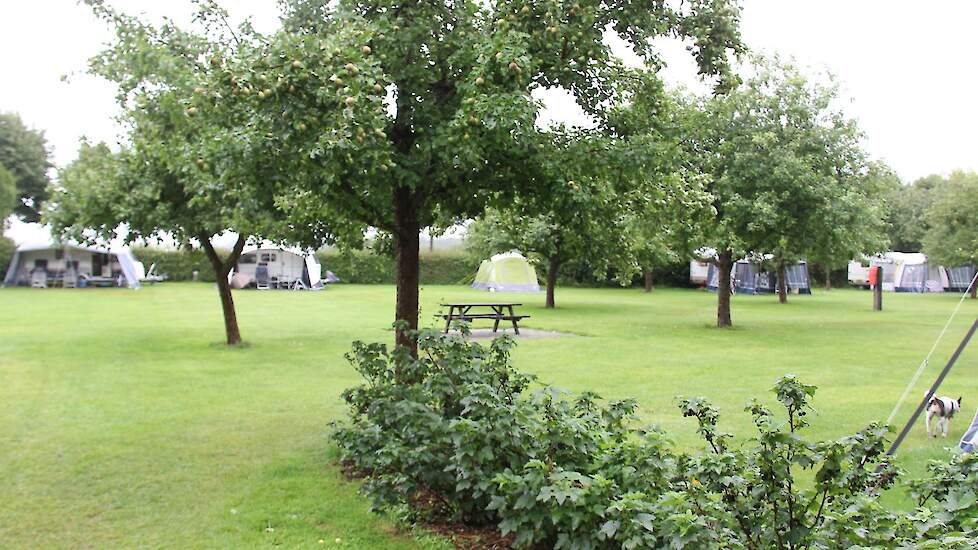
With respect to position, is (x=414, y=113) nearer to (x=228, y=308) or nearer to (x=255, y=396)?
(x=255, y=396)

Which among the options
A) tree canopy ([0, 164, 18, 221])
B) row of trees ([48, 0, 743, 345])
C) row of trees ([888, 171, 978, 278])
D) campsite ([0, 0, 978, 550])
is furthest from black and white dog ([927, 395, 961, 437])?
tree canopy ([0, 164, 18, 221])

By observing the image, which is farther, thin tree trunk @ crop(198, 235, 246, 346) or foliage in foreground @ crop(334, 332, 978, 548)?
thin tree trunk @ crop(198, 235, 246, 346)

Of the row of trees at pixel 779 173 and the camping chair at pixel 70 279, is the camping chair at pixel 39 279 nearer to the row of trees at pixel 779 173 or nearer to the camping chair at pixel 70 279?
the camping chair at pixel 70 279

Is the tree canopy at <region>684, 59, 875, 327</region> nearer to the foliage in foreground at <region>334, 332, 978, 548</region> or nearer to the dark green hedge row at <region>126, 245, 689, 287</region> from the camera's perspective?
the foliage in foreground at <region>334, 332, 978, 548</region>

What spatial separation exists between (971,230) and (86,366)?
35.0m

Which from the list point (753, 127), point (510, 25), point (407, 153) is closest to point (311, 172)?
point (407, 153)

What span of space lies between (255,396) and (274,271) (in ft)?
104

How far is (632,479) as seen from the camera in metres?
3.84

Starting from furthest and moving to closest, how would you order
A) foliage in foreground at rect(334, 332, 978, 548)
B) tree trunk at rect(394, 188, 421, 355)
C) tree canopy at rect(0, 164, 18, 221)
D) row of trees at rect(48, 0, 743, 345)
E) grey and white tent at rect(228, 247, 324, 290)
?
tree canopy at rect(0, 164, 18, 221) → grey and white tent at rect(228, 247, 324, 290) → tree trunk at rect(394, 188, 421, 355) → row of trees at rect(48, 0, 743, 345) → foliage in foreground at rect(334, 332, 978, 548)

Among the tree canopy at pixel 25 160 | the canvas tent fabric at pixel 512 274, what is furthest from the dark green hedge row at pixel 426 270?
the tree canopy at pixel 25 160

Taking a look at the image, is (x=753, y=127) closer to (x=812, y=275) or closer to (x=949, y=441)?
(x=949, y=441)

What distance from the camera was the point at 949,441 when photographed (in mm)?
7496

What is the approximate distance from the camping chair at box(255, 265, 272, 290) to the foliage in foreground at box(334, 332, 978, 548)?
3591 cm

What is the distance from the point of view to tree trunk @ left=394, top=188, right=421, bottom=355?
251 inches
